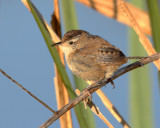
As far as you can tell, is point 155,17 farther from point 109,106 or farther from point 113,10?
point 113,10

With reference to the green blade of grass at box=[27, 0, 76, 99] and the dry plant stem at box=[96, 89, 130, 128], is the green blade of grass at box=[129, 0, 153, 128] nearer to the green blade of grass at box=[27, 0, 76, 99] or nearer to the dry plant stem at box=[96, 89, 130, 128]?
the dry plant stem at box=[96, 89, 130, 128]

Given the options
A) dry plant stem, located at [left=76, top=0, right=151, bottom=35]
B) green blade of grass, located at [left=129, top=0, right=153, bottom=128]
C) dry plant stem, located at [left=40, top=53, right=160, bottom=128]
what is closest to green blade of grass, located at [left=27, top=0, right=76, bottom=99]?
dry plant stem, located at [left=40, top=53, right=160, bottom=128]

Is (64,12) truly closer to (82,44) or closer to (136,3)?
(82,44)

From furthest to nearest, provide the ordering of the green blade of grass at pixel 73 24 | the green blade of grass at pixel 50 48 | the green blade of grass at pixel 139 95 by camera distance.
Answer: the green blade of grass at pixel 139 95 → the green blade of grass at pixel 73 24 → the green blade of grass at pixel 50 48

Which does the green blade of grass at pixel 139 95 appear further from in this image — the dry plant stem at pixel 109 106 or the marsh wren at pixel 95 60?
the marsh wren at pixel 95 60

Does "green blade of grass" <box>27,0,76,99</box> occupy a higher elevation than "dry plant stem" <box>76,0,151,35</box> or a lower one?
lower

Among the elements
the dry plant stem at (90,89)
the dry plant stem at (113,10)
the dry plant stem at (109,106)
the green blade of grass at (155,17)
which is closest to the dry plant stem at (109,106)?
the dry plant stem at (109,106)

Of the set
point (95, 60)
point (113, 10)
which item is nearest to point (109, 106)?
point (95, 60)

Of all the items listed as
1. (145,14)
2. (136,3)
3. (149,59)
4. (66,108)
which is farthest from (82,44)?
(145,14)
